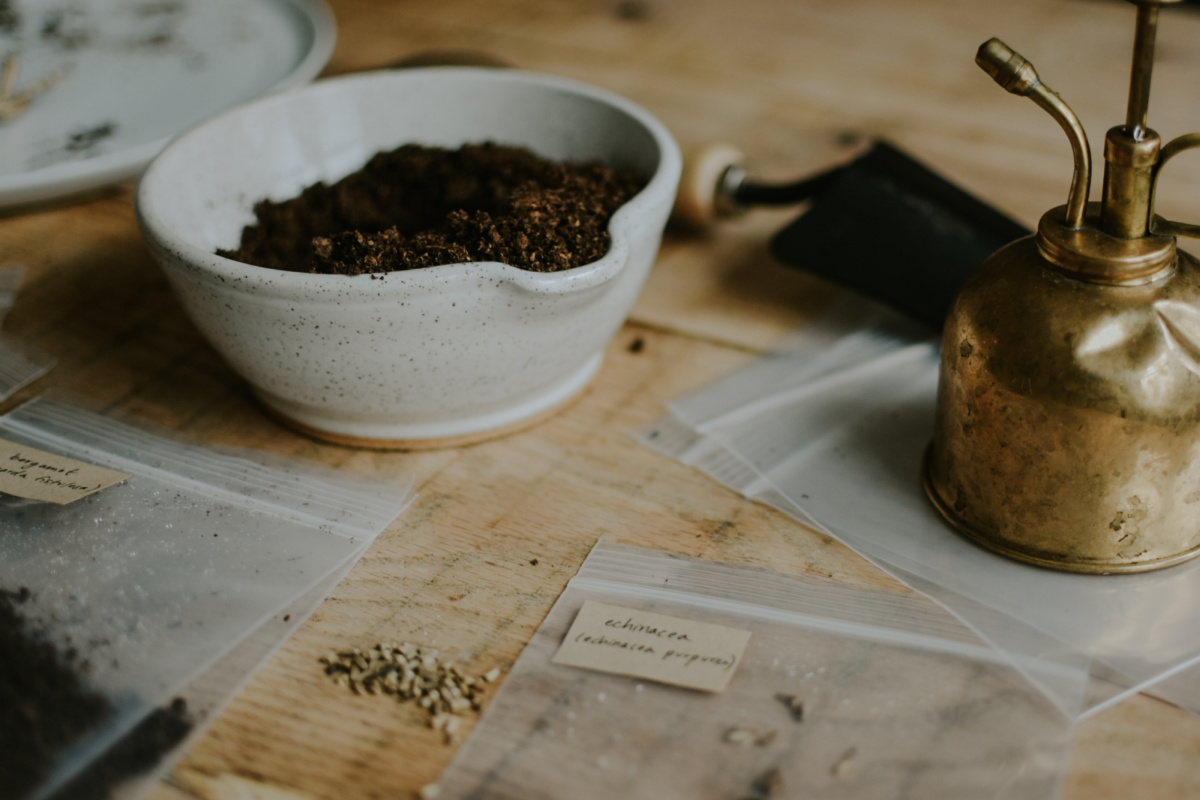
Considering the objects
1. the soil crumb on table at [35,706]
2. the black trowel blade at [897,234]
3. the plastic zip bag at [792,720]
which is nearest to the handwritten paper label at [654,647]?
the plastic zip bag at [792,720]

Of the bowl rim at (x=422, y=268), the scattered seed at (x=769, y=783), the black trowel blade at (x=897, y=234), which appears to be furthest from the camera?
the black trowel blade at (x=897, y=234)

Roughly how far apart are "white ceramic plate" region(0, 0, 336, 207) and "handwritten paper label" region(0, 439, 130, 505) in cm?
33

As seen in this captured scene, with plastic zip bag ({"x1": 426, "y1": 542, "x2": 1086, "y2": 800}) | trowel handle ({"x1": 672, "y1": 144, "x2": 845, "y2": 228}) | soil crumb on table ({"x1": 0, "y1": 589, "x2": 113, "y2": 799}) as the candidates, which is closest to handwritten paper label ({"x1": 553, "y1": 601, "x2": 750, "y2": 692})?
plastic zip bag ({"x1": 426, "y1": 542, "x2": 1086, "y2": 800})

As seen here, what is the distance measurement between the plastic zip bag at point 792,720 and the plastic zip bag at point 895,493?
0.07 ft

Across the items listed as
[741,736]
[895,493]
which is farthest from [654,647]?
[895,493]

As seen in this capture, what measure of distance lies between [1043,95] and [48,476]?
0.65 metres

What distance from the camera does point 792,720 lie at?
483 millimetres

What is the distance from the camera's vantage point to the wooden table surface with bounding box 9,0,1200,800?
0.48 m

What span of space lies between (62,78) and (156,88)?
0.35ft

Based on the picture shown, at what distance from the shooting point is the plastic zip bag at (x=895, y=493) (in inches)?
20.2

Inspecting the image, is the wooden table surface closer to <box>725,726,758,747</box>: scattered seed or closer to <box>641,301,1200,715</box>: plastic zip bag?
<box>641,301,1200,715</box>: plastic zip bag

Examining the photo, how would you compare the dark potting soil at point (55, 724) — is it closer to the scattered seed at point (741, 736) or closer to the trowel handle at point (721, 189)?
the scattered seed at point (741, 736)

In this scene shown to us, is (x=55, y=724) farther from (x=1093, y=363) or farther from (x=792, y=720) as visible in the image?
(x=1093, y=363)

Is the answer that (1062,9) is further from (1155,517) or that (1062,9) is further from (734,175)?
(1155,517)
